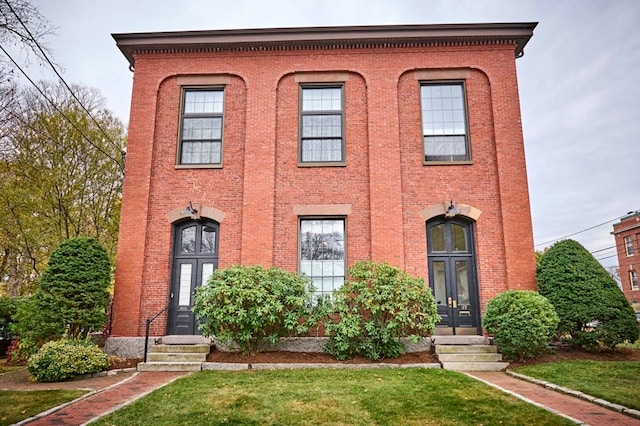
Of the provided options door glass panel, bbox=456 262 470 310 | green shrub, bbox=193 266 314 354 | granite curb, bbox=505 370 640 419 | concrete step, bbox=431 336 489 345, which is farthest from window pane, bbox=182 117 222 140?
granite curb, bbox=505 370 640 419

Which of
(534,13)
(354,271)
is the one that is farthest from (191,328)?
(534,13)

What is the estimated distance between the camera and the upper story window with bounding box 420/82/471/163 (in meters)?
11.2

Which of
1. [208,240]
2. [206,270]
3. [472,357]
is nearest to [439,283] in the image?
[472,357]

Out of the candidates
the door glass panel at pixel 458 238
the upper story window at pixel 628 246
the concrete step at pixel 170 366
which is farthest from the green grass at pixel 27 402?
the upper story window at pixel 628 246

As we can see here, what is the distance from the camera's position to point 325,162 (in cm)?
1118

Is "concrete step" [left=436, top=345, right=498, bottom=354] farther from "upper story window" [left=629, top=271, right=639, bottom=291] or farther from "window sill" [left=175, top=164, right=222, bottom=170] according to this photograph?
"upper story window" [left=629, top=271, right=639, bottom=291]

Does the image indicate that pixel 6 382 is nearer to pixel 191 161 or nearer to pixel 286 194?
pixel 191 161

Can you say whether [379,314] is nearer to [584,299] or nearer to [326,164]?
[326,164]

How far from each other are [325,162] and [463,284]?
4913 mm

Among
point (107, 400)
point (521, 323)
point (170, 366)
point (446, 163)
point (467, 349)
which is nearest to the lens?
point (107, 400)

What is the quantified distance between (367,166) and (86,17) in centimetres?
795

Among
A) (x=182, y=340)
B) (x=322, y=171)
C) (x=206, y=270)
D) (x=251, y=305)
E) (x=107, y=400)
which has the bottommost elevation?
(x=107, y=400)

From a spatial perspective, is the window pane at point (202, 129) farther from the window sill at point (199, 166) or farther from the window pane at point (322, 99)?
the window pane at point (322, 99)

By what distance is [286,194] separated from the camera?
10984mm
